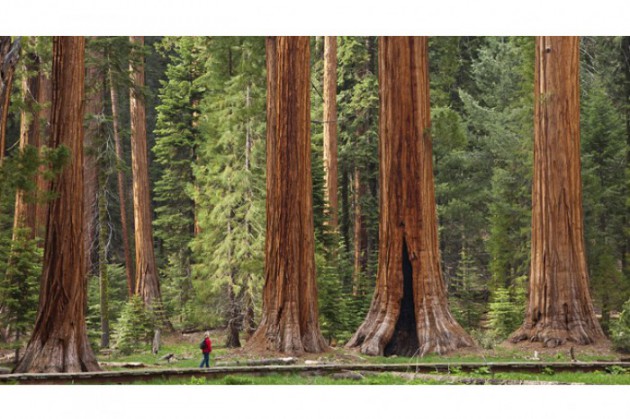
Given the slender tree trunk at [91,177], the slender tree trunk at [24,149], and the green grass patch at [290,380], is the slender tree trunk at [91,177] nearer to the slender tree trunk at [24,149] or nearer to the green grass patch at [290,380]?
the slender tree trunk at [24,149]

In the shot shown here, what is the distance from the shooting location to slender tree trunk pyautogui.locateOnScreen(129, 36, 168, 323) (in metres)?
18.5

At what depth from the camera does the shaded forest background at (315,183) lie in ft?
46.5

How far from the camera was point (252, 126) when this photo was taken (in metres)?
17.4

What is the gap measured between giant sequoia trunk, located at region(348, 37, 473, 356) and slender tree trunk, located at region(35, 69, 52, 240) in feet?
16.8

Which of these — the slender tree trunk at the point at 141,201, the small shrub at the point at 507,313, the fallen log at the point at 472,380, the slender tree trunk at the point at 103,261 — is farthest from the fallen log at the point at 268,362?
the slender tree trunk at the point at 141,201

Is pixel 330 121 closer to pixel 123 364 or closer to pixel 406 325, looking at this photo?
pixel 406 325

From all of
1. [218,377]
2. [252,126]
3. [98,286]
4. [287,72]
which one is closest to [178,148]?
[252,126]

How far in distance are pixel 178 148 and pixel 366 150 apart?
584 cm

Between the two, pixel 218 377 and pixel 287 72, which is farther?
pixel 287 72

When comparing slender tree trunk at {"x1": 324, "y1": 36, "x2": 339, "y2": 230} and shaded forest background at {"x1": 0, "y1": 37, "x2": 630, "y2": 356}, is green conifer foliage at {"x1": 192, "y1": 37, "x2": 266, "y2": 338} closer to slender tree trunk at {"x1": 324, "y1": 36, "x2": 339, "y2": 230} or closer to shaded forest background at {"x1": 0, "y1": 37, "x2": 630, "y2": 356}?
shaded forest background at {"x1": 0, "y1": 37, "x2": 630, "y2": 356}

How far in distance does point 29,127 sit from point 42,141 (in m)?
1.01

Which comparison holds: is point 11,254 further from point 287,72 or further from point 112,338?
point 287,72

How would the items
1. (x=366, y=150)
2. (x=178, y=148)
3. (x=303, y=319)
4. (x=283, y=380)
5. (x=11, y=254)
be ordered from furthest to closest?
1. (x=366, y=150)
2. (x=178, y=148)
3. (x=303, y=319)
4. (x=11, y=254)
5. (x=283, y=380)

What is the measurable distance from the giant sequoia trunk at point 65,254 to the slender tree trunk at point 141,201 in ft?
21.9
